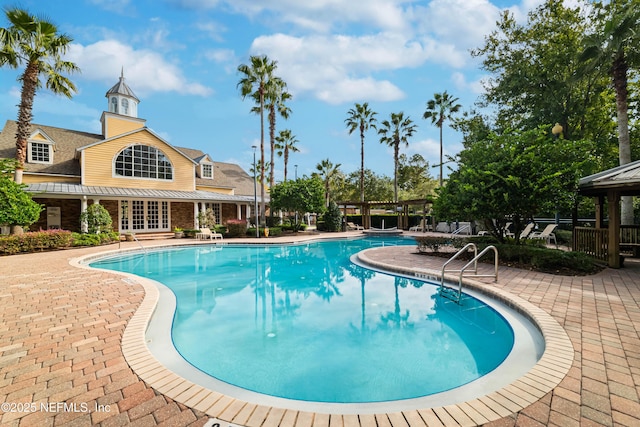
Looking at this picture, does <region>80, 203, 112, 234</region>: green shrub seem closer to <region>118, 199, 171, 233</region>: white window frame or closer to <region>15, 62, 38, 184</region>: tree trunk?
<region>118, 199, 171, 233</region>: white window frame

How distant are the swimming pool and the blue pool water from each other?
0.02 meters

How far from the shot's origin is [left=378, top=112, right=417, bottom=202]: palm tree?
103ft

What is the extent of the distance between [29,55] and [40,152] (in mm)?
6675

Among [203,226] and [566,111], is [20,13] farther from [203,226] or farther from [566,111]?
[566,111]

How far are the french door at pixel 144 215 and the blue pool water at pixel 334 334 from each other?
13.1 meters

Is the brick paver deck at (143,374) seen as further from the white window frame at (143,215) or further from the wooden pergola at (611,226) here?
the white window frame at (143,215)

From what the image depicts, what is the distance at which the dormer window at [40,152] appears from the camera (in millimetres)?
17969

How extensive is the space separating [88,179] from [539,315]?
2327 cm

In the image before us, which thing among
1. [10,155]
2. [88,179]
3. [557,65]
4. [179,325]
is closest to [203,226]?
[88,179]

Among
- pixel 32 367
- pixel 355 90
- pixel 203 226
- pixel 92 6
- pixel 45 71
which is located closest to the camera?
pixel 32 367

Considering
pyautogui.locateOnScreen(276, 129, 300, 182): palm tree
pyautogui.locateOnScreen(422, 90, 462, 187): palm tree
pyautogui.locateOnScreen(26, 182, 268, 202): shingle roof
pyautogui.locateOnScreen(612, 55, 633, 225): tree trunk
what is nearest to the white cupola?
pyautogui.locateOnScreen(26, 182, 268, 202): shingle roof

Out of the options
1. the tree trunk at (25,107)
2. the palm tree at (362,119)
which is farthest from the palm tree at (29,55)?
the palm tree at (362,119)

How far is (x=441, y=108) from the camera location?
1147 inches

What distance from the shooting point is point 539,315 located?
4559 millimetres
